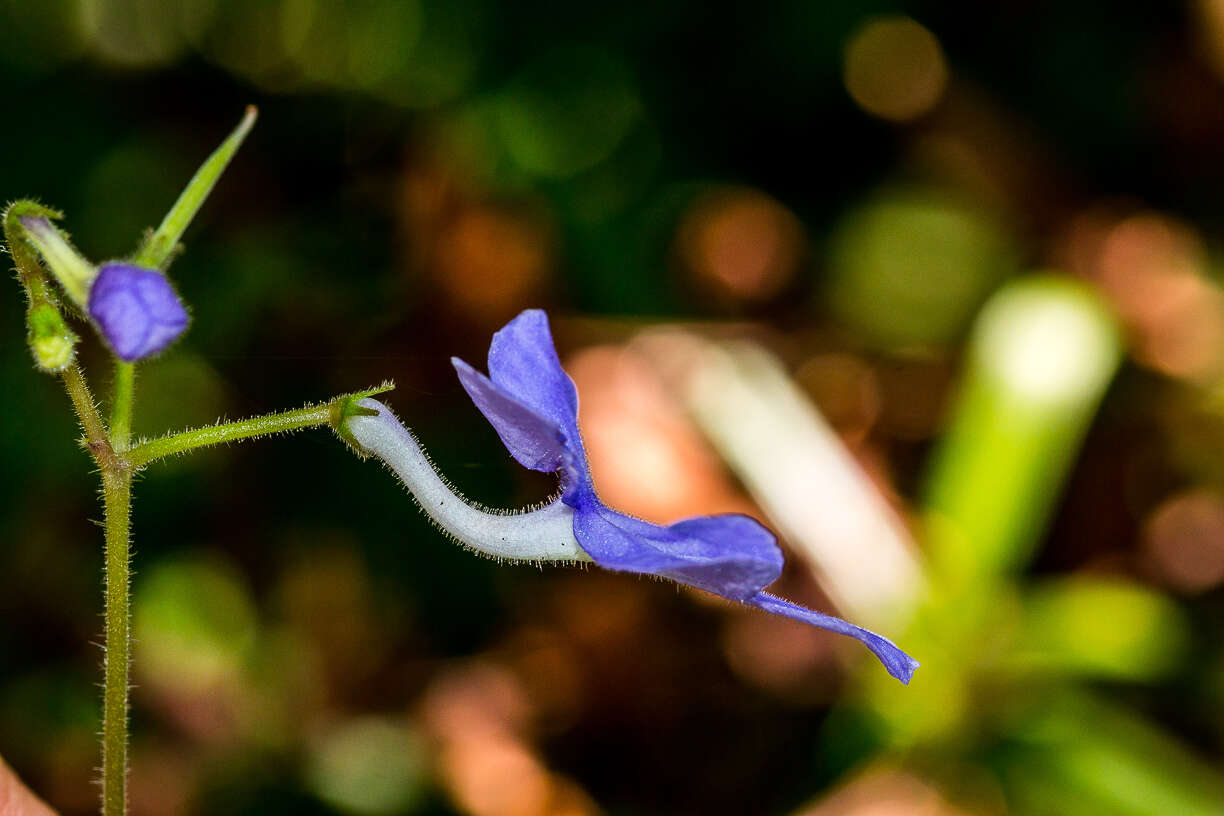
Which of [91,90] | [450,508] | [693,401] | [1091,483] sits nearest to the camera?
[450,508]

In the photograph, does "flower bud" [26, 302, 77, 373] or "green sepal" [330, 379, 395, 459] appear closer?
"flower bud" [26, 302, 77, 373]

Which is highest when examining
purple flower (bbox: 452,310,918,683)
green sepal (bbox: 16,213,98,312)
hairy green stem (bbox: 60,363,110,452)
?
green sepal (bbox: 16,213,98,312)

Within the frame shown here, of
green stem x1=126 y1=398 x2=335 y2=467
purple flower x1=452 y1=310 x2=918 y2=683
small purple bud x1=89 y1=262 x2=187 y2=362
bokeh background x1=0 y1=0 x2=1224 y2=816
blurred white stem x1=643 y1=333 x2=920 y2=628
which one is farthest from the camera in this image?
blurred white stem x1=643 y1=333 x2=920 y2=628

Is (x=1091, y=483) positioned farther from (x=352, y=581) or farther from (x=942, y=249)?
(x=352, y=581)

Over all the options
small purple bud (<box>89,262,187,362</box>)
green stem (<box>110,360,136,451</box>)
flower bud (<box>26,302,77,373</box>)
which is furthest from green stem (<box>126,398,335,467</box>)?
small purple bud (<box>89,262,187,362</box>)

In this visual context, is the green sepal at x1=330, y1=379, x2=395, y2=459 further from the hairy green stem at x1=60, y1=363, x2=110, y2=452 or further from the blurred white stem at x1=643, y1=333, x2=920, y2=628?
the blurred white stem at x1=643, y1=333, x2=920, y2=628

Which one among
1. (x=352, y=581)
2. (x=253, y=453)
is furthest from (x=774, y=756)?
(x=253, y=453)

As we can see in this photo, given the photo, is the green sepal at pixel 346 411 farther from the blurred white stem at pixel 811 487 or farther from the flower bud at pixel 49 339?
the blurred white stem at pixel 811 487
